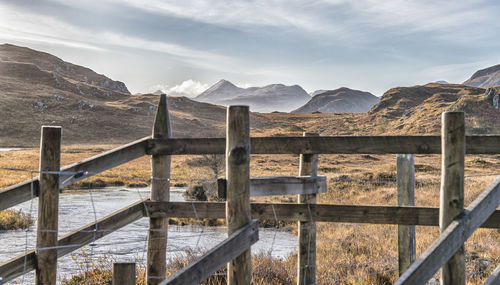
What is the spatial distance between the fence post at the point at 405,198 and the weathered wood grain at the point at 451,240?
1881mm

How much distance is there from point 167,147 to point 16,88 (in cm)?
16254

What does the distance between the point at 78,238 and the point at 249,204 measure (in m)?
1.90

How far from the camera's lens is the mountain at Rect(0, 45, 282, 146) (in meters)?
109

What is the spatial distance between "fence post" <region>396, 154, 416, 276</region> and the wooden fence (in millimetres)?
13

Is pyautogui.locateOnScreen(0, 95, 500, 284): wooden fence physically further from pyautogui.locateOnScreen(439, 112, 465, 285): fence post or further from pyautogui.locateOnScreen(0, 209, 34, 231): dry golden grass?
pyautogui.locateOnScreen(0, 209, 34, 231): dry golden grass

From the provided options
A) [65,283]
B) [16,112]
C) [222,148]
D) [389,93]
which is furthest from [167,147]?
[389,93]

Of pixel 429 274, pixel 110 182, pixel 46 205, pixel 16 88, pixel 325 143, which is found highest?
pixel 16 88

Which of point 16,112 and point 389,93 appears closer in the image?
point 16,112

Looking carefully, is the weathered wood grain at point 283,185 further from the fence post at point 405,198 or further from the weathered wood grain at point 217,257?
the fence post at point 405,198

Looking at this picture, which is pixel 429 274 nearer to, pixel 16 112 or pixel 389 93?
pixel 16 112

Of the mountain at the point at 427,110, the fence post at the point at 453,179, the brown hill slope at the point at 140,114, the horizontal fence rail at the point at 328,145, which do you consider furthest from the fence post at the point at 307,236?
the mountain at the point at 427,110

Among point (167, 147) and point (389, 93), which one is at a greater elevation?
point (389, 93)

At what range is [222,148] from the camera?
15.8ft

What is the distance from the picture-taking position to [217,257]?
134 inches
